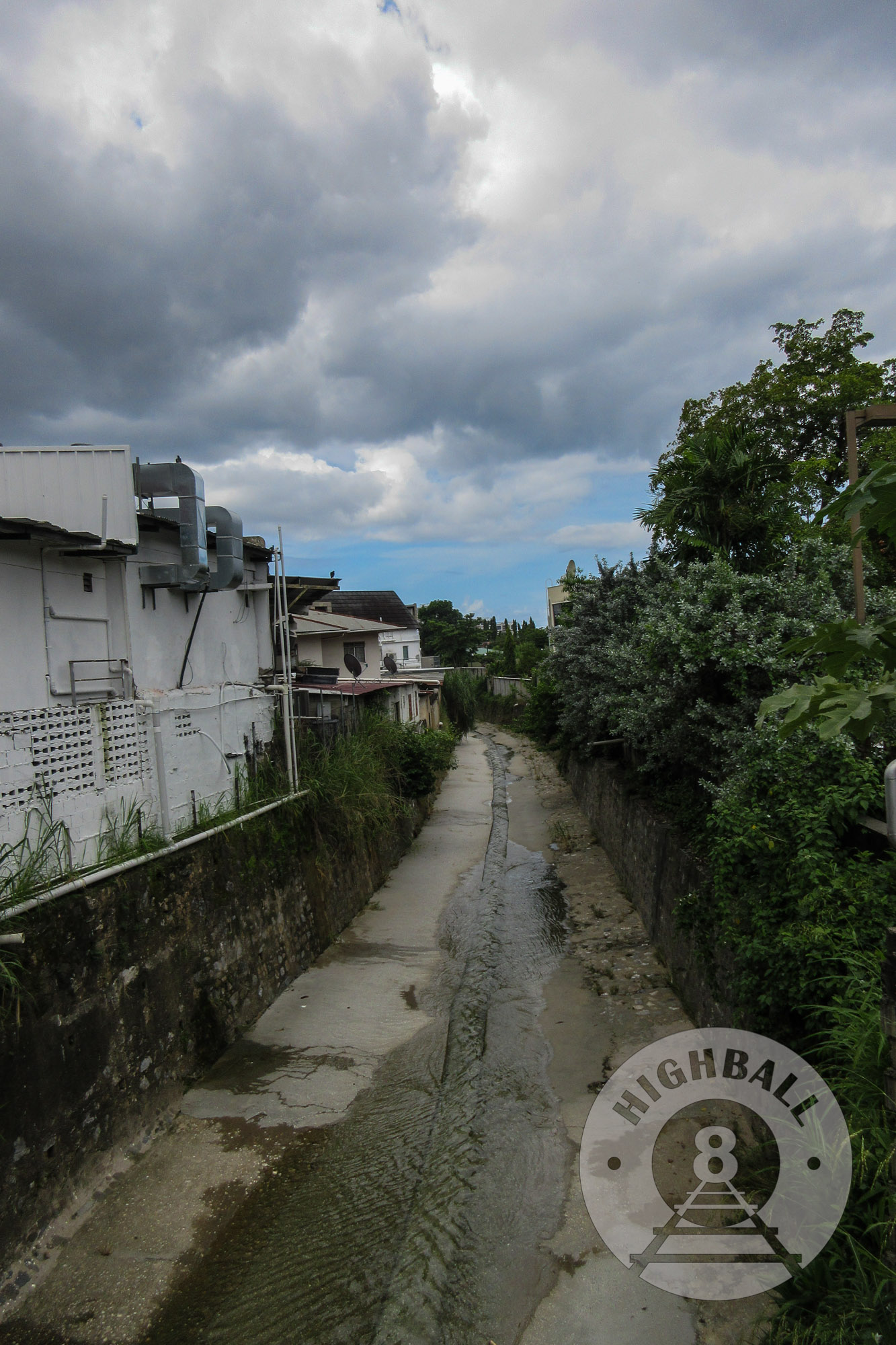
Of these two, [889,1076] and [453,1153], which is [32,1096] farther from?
[889,1076]

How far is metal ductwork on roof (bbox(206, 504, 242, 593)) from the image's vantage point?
10430 mm

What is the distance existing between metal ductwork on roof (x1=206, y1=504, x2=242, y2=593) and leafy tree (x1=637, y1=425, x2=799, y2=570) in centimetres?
718

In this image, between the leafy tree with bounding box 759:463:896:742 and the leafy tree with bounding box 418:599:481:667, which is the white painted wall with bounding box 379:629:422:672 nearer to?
the leafy tree with bounding box 418:599:481:667

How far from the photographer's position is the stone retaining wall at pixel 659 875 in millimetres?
7613

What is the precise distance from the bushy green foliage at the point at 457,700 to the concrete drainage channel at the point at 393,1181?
26.5 metres

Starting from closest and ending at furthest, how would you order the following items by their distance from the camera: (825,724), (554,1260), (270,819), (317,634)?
(825,724) < (554,1260) < (270,819) < (317,634)

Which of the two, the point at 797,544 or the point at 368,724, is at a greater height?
the point at 797,544

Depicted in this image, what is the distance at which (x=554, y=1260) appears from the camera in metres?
5.05

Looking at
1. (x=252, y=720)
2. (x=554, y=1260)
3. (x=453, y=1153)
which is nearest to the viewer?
(x=554, y=1260)

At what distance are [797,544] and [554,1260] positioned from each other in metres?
8.76

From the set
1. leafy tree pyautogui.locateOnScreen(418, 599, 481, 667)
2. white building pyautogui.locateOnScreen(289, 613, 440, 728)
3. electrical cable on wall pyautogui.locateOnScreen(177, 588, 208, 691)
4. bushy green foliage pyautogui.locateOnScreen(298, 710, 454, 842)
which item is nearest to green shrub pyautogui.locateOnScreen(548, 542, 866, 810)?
bushy green foliage pyautogui.locateOnScreen(298, 710, 454, 842)

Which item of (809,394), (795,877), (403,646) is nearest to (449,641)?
(403,646)

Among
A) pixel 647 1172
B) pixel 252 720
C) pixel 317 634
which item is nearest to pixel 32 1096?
pixel 647 1172

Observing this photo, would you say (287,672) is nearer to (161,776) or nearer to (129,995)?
(161,776)
